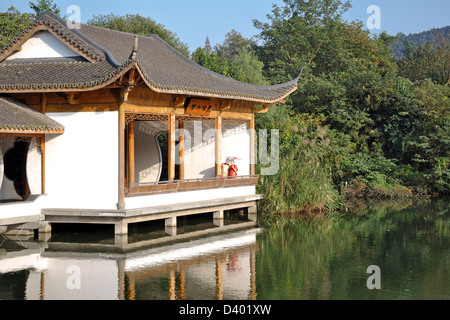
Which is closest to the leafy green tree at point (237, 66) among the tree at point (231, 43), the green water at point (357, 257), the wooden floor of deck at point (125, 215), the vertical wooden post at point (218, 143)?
the vertical wooden post at point (218, 143)

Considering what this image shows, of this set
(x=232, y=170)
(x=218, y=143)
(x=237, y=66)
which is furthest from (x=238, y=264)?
(x=237, y=66)

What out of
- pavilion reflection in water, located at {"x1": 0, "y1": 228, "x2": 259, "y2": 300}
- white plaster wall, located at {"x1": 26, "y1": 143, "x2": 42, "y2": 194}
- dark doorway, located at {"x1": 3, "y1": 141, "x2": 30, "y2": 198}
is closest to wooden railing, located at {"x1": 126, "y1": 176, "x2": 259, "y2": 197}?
pavilion reflection in water, located at {"x1": 0, "y1": 228, "x2": 259, "y2": 300}

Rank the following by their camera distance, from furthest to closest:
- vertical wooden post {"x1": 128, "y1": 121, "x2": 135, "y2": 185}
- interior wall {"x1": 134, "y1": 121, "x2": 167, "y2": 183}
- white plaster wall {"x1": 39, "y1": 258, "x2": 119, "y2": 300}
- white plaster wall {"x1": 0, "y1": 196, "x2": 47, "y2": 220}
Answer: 1. interior wall {"x1": 134, "y1": 121, "x2": 167, "y2": 183}
2. vertical wooden post {"x1": 128, "y1": 121, "x2": 135, "y2": 185}
3. white plaster wall {"x1": 0, "y1": 196, "x2": 47, "y2": 220}
4. white plaster wall {"x1": 39, "y1": 258, "x2": 119, "y2": 300}

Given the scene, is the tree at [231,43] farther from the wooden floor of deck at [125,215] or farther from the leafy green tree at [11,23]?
the wooden floor of deck at [125,215]

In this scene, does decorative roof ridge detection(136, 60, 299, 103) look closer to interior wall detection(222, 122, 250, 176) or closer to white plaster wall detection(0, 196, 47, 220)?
interior wall detection(222, 122, 250, 176)

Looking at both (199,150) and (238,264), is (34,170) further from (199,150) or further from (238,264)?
(199,150)

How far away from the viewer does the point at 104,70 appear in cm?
1232

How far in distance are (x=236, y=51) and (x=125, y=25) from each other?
1018 inches

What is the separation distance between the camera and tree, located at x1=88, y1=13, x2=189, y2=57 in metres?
34.2

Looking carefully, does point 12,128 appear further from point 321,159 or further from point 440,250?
point 321,159

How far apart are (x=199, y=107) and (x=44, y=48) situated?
357 centimetres

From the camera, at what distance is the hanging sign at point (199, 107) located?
47.5 feet

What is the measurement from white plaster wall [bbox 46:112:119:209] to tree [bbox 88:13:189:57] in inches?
853

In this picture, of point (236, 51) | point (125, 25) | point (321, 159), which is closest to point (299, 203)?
point (321, 159)
